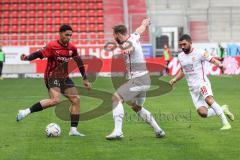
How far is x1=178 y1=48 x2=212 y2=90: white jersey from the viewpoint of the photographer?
13.7 meters

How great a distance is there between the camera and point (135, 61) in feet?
40.6

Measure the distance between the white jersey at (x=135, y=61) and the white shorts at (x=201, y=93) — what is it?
1.78 meters

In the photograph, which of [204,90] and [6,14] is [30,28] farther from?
[204,90]

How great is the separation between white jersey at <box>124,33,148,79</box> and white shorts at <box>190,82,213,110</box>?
70.1 inches

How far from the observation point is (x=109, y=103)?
21.2 m

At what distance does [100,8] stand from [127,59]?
34993 mm

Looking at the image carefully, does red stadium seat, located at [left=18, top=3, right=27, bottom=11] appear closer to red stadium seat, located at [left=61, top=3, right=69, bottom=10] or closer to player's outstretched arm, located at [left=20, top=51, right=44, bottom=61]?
red stadium seat, located at [left=61, top=3, right=69, bottom=10]

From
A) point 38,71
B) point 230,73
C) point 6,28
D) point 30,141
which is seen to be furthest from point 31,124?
point 6,28

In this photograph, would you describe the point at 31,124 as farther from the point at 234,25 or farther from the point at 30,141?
the point at 234,25

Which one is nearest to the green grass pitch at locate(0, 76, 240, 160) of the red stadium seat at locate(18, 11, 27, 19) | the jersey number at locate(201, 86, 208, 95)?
the jersey number at locate(201, 86, 208, 95)

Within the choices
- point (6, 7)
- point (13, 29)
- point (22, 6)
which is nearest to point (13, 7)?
point (6, 7)

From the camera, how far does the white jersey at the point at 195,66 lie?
13.7 metres

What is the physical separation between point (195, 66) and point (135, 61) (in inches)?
75.6

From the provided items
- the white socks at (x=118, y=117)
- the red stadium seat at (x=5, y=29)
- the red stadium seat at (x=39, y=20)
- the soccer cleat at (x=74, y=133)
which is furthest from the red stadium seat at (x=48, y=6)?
the white socks at (x=118, y=117)
